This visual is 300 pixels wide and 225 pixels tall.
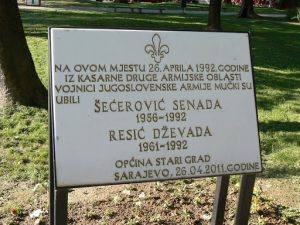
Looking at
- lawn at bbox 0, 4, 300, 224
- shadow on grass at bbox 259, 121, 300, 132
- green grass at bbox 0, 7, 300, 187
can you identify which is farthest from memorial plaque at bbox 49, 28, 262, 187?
shadow on grass at bbox 259, 121, 300, 132

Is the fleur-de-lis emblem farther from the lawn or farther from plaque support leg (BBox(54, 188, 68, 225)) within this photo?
plaque support leg (BBox(54, 188, 68, 225))

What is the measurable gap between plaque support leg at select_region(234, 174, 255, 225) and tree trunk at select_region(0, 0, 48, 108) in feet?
13.2

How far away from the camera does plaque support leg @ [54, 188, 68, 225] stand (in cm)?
313

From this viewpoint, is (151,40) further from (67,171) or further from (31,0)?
(31,0)

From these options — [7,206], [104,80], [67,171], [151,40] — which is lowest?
[7,206]

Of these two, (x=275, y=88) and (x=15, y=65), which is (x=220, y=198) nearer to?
(x=15, y=65)

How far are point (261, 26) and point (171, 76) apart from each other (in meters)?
19.2

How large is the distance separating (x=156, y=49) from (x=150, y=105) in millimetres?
370

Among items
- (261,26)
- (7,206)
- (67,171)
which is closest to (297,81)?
(7,206)

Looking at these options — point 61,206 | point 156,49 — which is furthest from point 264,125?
point 61,206

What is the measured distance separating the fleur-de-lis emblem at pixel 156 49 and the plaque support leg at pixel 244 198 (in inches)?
41.4

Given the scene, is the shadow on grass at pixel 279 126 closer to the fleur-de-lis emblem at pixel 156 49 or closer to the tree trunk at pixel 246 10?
the fleur-de-lis emblem at pixel 156 49

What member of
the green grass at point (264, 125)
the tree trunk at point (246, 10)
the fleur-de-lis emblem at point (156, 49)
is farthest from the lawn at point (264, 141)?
the tree trunk at point (246, 10)

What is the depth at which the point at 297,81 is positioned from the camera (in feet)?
32.9
